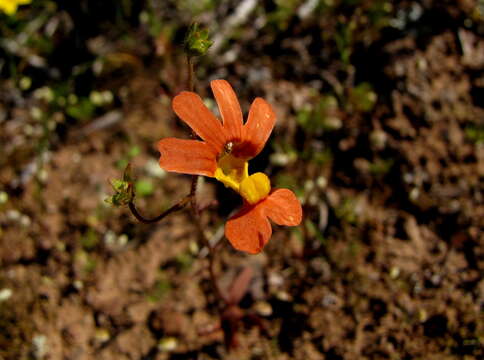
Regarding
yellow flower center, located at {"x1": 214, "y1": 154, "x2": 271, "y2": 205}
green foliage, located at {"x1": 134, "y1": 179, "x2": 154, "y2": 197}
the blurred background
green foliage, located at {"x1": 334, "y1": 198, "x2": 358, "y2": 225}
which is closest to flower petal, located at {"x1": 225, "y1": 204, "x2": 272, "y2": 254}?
yellow flower center, located at {"x1": 214, "y1": 154, "x2": 271, "y2": 205}

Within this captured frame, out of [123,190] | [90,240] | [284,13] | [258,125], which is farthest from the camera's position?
[284,13]

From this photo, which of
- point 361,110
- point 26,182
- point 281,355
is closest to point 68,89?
point 26,182

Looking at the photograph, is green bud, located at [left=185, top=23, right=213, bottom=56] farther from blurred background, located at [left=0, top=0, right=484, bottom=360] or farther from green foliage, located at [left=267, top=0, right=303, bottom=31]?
green foliage, located at [left=267, top=0, right=303, bottom=31]

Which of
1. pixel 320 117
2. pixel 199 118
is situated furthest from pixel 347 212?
pixel 199 118

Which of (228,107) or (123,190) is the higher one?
(228,107)

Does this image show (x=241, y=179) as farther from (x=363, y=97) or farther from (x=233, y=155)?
(x=363, y=97)

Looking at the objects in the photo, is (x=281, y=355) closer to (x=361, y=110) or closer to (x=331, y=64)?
(x=361, y=110)
